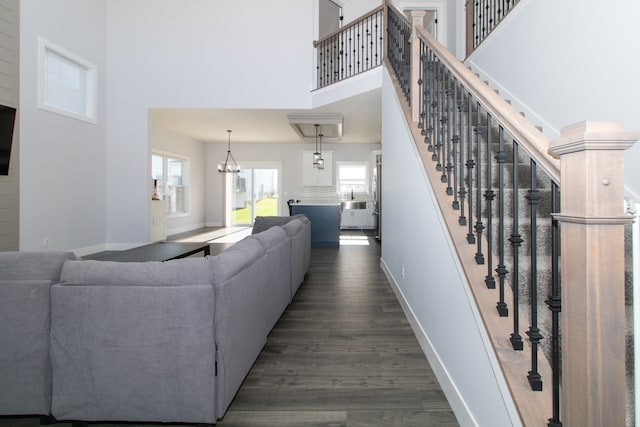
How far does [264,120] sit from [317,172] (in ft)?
10.8

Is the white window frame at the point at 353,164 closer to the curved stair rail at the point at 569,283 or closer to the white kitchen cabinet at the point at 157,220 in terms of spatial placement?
the white kitchen cabinet at the point at 157,220

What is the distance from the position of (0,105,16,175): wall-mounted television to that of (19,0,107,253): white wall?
0.66 ft

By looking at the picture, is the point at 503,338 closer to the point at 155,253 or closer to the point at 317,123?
the point at 155,253

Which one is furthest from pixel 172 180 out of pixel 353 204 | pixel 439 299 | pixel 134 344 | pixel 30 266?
pixel 439 299

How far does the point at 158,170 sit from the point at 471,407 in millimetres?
9026

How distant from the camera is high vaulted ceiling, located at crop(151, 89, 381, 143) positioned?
637cm

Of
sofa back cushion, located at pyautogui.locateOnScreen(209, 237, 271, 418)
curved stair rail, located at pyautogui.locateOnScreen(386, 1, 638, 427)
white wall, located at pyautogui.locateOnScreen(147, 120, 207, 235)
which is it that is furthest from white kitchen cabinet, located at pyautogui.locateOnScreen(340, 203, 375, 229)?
curved stair rail, located at pyautogui.locateOnScreen(386, 1, 638, 427)

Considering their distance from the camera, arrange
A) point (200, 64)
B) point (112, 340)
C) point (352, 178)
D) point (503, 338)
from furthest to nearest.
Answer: point (352, 178) < point (200, 64) < point (112, 340) < point (503, 338)

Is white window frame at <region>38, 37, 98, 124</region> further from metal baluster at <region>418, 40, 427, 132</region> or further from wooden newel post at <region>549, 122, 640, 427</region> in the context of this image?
wooden newel post at <region>549, 122, 640, 427</region>

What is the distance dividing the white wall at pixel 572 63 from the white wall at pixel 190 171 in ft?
24.7

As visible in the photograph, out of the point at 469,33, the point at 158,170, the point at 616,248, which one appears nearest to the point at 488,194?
the point at 616,248

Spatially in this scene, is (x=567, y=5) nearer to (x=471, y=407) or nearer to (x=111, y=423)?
(x=471, y=407)

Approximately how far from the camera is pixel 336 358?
7.48ft

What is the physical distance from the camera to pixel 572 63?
2.86 m
